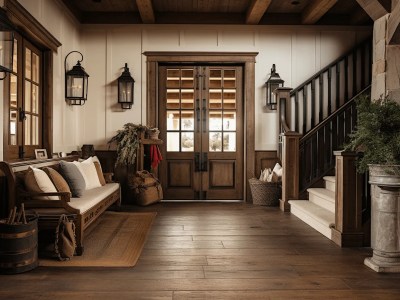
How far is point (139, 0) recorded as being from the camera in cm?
661

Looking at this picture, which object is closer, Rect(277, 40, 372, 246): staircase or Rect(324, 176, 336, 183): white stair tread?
Rect(277, 40, 372, 246): staircase

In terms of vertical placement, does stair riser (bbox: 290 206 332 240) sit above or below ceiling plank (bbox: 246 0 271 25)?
below

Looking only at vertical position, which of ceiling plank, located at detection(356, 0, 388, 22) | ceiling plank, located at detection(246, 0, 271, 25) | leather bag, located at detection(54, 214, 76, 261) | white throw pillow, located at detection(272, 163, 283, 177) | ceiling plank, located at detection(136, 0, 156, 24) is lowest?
leather bag, located at detection(54, 214, 76, 261)

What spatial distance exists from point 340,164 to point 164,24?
15.0ft

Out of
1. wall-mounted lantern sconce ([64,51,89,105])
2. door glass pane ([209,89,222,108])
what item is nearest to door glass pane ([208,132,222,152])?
door glass pane ([209,89,222,108])

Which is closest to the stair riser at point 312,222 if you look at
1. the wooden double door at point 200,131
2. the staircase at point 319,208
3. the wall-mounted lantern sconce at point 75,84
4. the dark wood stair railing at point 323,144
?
the staircase at point 319,208

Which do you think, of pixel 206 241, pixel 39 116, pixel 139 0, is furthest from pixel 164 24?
pixel 206 241

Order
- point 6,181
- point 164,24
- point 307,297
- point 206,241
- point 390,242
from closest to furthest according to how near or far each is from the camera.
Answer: point 307,297
point 390,242
point 6,181
point 206,241
point 164,24

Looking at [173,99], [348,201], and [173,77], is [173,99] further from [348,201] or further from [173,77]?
[348,201]

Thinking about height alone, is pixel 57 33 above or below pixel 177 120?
above

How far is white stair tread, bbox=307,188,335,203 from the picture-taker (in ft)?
18.6

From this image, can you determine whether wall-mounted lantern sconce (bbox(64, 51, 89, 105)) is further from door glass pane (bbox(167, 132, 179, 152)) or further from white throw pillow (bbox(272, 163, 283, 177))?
white throw pillow (bbox(272, 163, 283, 177))

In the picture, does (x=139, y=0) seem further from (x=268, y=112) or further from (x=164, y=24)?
(x=268, y=112)

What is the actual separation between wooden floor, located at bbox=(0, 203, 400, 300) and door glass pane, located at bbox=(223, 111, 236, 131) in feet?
10.1
